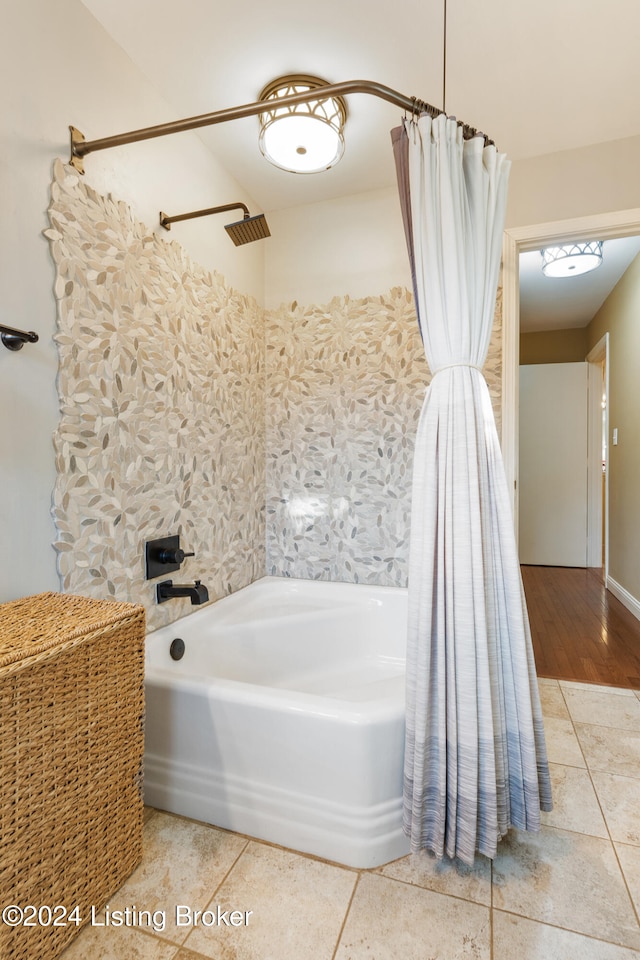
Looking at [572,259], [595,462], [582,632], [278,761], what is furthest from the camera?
[595,462]

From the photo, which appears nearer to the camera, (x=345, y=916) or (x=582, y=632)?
(x=345, y=916)

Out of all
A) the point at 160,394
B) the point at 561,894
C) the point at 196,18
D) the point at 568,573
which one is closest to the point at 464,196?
the point at 196,18

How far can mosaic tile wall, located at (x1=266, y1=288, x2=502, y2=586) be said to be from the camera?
7.59 feet

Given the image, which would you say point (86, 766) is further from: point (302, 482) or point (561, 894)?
point (302, 482)

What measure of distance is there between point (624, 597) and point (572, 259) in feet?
8.13

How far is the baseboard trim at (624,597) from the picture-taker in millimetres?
3283

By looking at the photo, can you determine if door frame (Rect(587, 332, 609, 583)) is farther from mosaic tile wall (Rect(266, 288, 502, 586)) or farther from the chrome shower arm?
the chrome shower arm

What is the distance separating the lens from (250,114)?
1.33m

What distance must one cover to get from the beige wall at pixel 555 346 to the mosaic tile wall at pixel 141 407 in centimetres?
398

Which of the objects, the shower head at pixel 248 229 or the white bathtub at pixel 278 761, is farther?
the shower head at pixel 248 229

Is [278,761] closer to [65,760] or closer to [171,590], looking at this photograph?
[65,760]

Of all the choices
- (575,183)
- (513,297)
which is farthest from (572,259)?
(513,297)

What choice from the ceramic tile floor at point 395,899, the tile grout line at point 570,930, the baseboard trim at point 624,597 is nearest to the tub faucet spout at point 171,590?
the ceramic tile floor at point 395,899

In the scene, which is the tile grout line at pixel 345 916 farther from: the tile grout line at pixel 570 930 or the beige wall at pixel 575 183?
the beige wall at pixel 575 183
